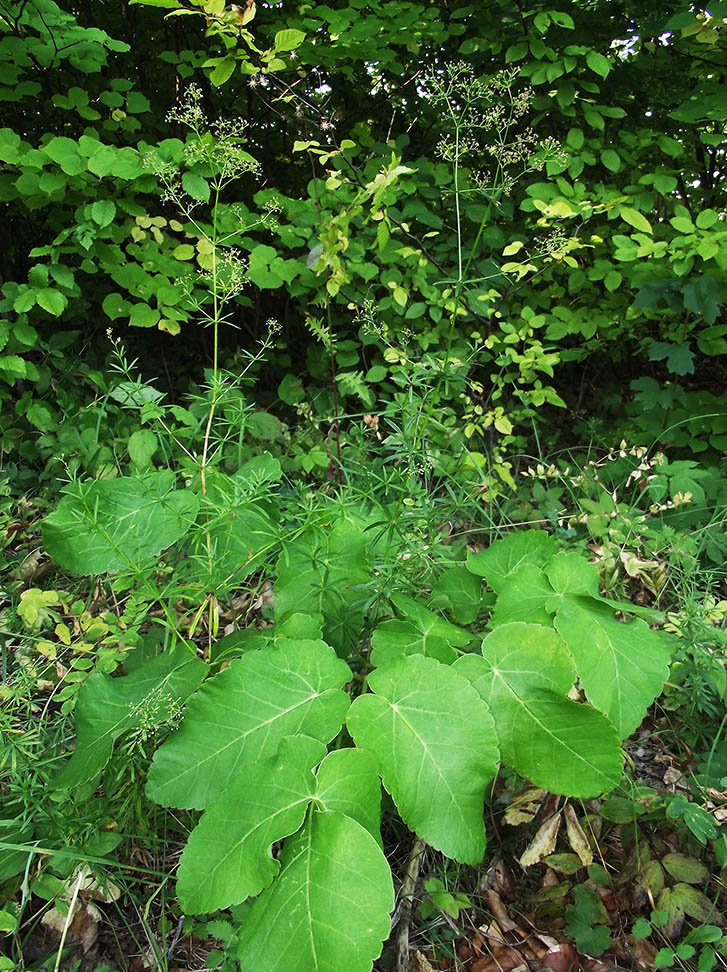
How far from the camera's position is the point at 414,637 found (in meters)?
1.25

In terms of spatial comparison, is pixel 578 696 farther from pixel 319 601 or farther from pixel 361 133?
pixel 361 133

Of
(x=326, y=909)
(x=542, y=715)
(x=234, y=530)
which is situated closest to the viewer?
(x=326, y=909)

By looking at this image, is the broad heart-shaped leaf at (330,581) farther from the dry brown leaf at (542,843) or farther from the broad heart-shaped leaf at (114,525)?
the dry brown leaf at (542,843)

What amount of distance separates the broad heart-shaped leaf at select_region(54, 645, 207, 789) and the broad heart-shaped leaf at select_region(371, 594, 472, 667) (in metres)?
0.33

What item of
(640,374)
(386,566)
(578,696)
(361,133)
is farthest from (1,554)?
(640,374)

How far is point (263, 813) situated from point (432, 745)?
0.28m

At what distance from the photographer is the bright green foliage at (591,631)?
1.19 m

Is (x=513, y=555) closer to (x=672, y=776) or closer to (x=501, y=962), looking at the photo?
(x=672, y=776)

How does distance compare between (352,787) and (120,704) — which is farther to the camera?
(120,704)

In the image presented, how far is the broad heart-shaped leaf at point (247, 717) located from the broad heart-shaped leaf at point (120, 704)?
2.8 inches

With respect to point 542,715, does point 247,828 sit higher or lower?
lower

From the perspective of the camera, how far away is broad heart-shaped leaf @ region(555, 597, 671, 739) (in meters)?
1.18

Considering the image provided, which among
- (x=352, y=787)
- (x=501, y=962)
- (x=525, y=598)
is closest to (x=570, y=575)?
(x=525, y=598)

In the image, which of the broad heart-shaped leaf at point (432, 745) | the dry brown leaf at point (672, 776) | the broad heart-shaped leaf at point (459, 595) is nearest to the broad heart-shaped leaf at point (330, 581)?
the broad heart-shaped leaf at point (459, 595)
